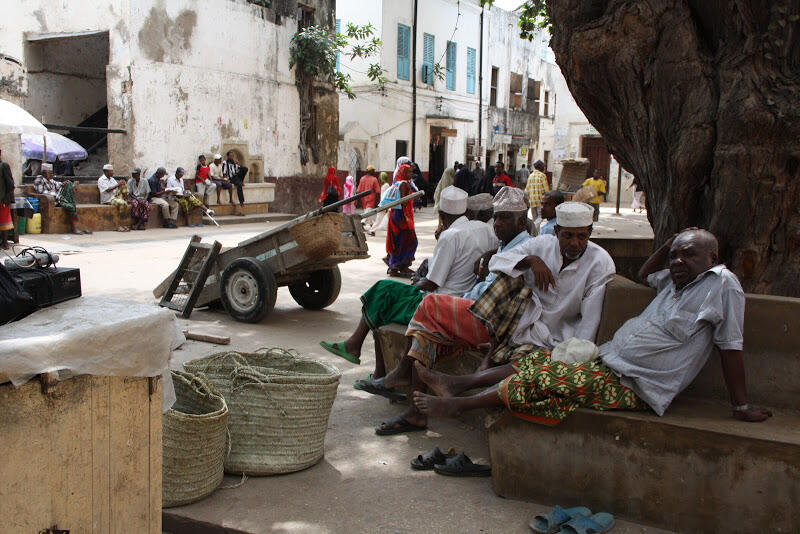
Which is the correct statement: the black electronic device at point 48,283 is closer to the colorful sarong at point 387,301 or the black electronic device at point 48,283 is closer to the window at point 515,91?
the colorful sarong at point 387,301

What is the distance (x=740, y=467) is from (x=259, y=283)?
491 cm

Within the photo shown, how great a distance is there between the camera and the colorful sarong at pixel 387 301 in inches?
198

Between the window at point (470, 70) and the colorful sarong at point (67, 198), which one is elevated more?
the window at point (470, 70)

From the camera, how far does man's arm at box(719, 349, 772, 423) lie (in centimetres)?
335

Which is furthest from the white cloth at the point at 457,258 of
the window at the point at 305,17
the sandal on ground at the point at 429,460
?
the window at the point at 305,17

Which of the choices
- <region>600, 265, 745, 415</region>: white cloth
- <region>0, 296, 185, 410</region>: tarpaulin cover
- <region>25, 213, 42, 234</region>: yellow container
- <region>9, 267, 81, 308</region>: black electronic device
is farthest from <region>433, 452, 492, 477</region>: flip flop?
<region>25, 213, 42, 234</region>: yellow container

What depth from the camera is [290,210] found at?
22.8m

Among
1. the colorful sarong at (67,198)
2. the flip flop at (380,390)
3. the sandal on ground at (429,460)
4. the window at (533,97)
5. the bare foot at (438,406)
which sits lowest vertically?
the sandal on ground at (429,460)

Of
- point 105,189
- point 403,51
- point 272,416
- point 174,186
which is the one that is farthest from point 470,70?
point 272,416

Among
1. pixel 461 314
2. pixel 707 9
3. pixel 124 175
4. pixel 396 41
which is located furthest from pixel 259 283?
pixel 396 41

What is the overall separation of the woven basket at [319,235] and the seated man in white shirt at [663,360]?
356 cm

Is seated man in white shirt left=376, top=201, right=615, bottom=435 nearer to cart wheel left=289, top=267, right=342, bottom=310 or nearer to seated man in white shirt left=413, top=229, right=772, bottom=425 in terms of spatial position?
seated man in white shirt left=413, top=229, right=772, bottom=425

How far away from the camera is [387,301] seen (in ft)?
16.6

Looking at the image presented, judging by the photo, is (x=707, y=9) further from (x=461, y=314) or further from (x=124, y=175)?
(x=124, y=175)
